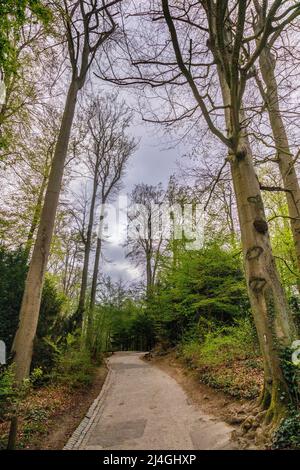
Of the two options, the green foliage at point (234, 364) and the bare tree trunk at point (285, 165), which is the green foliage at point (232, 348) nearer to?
the green foliage at point (234, 364)

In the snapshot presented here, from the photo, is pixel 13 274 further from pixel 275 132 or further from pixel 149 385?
pixel 275 132

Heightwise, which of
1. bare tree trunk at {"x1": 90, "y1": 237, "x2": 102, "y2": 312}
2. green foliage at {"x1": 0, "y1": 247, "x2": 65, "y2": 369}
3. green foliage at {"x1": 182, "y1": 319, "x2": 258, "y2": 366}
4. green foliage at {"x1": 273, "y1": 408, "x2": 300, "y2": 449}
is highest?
bare tree trunk at {"x1": 90, "y1": 237, "x2": 102, "y2": 312}

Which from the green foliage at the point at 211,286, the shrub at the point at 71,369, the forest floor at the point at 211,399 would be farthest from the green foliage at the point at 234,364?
the shrub at the point at 71,369

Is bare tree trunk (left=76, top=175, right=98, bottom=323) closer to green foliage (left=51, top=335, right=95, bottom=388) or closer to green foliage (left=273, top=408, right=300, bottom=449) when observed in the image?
green foliage (left=51, top=335, right=95, bottom=388)

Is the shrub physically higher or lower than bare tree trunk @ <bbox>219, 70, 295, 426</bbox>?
lower

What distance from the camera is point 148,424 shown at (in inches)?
190

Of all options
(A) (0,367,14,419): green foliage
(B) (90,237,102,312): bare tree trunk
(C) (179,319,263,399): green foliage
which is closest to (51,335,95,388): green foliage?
(A) (0,367,14,419): green foliage

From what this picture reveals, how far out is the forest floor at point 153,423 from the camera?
3.96 m

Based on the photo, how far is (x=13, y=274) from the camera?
23.7 ft

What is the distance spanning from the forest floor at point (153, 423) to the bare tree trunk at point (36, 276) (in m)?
1.90

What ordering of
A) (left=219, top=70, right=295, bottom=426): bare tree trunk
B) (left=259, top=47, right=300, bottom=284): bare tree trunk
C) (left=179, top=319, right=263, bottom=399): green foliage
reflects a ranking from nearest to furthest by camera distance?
(left=219, top=70, right=295, bottom=426): bare tree trunk < (left=179, top=319, right=263, bottom=399): green foliage < (left=259, top=47, right=300, bottom=284): bare tree trunk

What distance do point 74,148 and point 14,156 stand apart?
4127mm

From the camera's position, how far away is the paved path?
3.97 metres

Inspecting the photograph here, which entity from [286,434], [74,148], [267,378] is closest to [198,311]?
[267,378]
